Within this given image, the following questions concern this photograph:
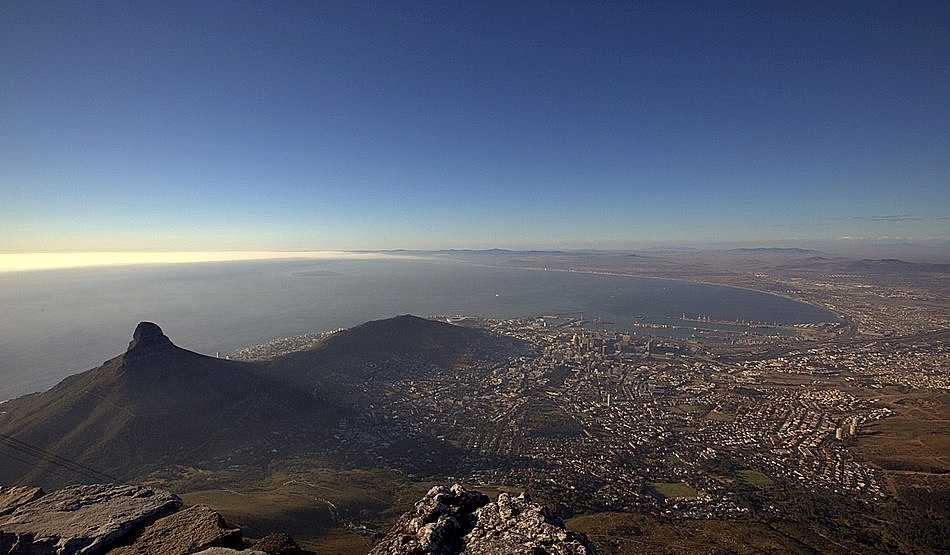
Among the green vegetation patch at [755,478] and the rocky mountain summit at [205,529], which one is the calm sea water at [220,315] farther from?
the rocky mountain summit at [205,529]

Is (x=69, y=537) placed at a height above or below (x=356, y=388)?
above

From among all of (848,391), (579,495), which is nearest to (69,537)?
(579,495)

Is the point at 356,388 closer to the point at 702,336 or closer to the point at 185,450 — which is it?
the point at 185,450

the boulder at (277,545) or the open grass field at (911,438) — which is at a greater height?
the boulder at (277,545)

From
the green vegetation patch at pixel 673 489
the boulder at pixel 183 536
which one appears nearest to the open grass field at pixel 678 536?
the green vegetation patch at pixel 673 489

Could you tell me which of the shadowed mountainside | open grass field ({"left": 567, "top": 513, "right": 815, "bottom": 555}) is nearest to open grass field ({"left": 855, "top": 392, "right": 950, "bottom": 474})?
open grass field ({"left": 567, "top": 513, "right": 815, "bottom": 555})
